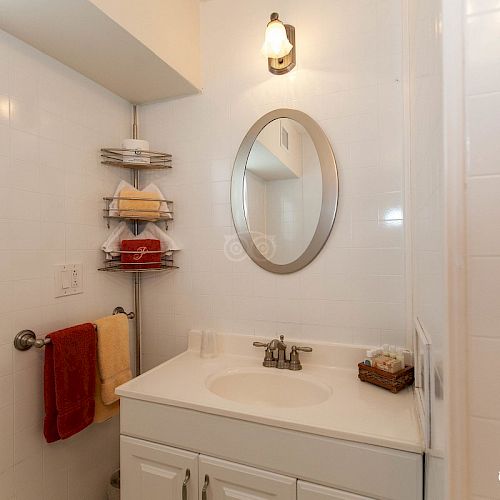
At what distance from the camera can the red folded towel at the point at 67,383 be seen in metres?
1.24

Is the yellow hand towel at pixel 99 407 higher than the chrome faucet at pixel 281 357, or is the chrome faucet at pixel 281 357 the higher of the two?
the chrome faucet at pixel 281 357

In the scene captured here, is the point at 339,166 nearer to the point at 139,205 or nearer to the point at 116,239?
the point at 139,205

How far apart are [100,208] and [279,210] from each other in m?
0.82

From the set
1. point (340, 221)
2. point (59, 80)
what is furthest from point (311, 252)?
point (59, 80)

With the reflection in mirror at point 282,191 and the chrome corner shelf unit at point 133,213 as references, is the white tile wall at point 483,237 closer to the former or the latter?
the reflection in mirror at point 282,191

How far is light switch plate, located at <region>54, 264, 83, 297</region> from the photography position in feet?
4.46

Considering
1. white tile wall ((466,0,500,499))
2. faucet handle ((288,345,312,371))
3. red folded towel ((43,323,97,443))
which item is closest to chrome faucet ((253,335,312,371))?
faucet handle ((288,345,312,371))

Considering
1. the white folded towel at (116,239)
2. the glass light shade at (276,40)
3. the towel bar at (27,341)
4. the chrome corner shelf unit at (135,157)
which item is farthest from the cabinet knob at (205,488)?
the glass light shade at (276,40)

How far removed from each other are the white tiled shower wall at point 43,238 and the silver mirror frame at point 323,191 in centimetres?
63

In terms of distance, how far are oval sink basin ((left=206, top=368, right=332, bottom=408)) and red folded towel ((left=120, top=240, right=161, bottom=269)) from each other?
60 centimetres

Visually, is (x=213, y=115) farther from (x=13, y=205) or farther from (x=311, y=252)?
(x=13, y=205)

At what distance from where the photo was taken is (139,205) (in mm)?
1586

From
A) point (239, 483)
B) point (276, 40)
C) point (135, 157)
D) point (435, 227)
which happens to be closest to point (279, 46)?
A: point (276, 40)

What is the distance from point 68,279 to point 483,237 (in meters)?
1.42
